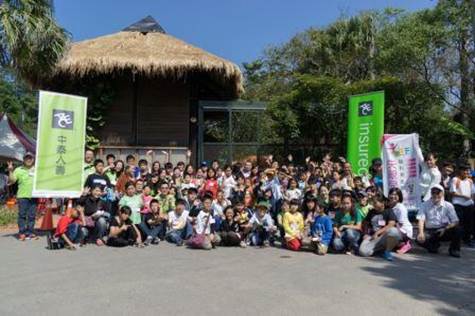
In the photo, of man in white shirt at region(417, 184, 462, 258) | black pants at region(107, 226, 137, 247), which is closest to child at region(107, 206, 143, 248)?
black pants at region(107, 226, 137, 247)

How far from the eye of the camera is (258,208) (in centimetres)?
913

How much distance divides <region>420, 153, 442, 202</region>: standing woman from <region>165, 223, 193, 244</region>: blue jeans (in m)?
4.44

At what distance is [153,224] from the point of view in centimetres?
910

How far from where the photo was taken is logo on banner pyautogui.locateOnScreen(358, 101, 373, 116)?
1144 cm

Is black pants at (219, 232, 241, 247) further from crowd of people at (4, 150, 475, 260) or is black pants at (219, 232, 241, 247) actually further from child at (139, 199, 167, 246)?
child at (139, 199, 167, 246)

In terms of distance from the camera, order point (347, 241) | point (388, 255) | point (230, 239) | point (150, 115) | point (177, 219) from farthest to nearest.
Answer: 1. point (150, 115)
2. point (177, 219)
3. point (230, 239)
4. point (347, 241)
5. point (388, 255)

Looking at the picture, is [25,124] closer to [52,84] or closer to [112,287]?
[52,84]

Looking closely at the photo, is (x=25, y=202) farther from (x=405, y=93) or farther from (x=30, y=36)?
A: (x=405, y=93)

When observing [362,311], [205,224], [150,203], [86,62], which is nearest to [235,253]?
[205,224]

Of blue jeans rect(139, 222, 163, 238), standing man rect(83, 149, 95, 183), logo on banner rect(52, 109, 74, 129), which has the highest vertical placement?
logo on banner rect(52, 109, 74, 129)

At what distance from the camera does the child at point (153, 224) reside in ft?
29.3

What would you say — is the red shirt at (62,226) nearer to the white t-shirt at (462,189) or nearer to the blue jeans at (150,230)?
the blue jeans at (150,230)

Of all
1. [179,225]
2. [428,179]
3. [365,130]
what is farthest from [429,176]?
[179,225]

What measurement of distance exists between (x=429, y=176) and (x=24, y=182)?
7639 millimetres
